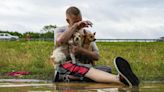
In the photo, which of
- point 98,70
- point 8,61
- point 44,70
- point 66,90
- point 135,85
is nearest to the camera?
point 66,90

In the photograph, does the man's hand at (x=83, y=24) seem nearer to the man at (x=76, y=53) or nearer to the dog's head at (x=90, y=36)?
the man at (x=76, y=53)

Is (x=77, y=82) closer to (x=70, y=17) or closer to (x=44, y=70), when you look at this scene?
(x=70, y=17)

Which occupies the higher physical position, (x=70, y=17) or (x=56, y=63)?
(x=70, y=17)

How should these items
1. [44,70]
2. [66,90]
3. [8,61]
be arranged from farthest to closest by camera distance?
[8,61] → [44,70] → [66,90]

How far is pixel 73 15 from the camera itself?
8141 mm

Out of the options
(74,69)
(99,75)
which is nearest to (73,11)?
(74,69)

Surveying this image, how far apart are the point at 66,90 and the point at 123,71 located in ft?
3.56

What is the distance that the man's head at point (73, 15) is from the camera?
8.14m

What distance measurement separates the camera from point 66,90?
6469 millimetres

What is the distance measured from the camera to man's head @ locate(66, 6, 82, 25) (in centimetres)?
814

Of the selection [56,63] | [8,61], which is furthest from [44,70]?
[56,63]

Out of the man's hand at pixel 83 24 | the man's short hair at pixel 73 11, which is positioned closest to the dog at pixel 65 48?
the man's hand at pixel 83 24

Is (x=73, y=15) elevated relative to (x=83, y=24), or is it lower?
elevated

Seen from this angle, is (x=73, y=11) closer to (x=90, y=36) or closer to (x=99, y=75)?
(x=90, y=36)
